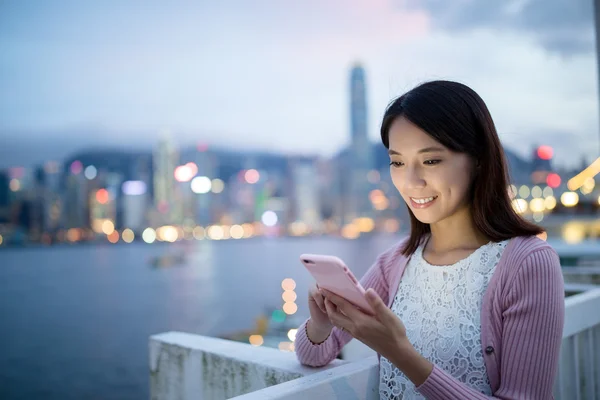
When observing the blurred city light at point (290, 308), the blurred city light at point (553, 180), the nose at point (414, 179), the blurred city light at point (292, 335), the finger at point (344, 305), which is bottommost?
the blurred city light at point (290, 308)

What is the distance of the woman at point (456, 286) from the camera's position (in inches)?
47.0

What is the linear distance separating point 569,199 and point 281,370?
1442 centimetres

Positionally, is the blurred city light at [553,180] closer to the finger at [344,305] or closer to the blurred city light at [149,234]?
the finger at [344,305]

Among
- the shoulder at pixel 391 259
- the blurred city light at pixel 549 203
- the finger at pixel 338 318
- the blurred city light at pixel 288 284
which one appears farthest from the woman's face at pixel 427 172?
the blurred city light at pixel 288 284

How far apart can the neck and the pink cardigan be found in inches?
5.0

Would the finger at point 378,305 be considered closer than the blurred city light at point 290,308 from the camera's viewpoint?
Yes

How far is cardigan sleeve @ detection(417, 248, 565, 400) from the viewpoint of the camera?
3.88 ft

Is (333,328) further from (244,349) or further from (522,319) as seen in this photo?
(522,319)

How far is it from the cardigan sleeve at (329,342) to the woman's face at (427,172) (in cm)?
33

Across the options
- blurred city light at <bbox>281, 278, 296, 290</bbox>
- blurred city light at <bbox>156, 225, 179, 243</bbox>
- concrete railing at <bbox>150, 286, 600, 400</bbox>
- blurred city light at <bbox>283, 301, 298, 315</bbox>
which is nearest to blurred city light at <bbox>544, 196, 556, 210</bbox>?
concrete railing at <bbox>150, 286, 600, 400</bbox>

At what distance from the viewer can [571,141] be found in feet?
16.0

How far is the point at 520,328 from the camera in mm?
1224

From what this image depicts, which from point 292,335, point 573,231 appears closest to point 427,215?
point 292,335

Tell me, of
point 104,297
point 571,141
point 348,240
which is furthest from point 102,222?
point 571,141
